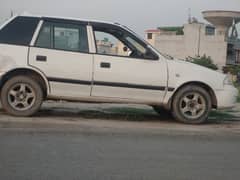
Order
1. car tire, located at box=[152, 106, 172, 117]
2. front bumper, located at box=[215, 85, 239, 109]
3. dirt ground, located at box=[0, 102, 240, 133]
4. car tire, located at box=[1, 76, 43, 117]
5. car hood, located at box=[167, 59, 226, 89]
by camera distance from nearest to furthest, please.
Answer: dirt ground, located at box=[0, 102, 240, 133]
car tire, located at box=[1, 76, 43, 117]
car hood, located at box=[167, 59, 226, 89]
front bumper, located at box=[215, 85, 239, 109]
car tire, located at box=[152, 106, 172, 117]

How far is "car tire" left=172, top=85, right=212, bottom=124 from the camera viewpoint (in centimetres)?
1017

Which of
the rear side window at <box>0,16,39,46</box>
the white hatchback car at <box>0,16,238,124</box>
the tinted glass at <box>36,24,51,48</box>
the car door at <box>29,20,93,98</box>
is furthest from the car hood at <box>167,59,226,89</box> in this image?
the rear side window at <box>0,16,39,46</box>

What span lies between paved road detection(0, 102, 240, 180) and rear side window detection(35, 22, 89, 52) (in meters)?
1.24

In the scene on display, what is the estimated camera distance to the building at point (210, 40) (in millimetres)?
97062

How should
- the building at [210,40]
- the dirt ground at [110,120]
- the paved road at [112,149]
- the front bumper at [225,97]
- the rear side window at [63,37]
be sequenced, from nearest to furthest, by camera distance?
1. the paved road at [112,149]
2. the dirt ground at [110,120]
3. the rear side window at [63,37]
4. the front bumper at [225,97]
5. the building at [210,40]

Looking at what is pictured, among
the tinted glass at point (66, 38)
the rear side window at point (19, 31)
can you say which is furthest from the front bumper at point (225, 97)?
the rear side window at point (19, 31)

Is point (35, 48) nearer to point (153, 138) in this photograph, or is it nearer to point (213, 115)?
point (153, 138)

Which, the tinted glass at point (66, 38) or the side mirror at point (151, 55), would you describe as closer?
the tinted glass at point (66, 38)

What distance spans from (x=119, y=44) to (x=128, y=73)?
631 mm

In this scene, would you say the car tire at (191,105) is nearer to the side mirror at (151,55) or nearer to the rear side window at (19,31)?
the side mirror at (151,55)

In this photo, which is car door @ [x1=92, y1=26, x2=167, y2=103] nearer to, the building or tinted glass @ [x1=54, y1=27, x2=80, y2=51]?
tinted glass @ [x1=54, y1=27, x2=80, y2=51]

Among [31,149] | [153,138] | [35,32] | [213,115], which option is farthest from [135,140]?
[213,115]

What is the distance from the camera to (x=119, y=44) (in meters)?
10.2

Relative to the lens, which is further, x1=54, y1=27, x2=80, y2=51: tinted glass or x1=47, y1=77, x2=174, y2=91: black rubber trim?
x1=54, y1=27, x2=80, y2=51: tinted glass
